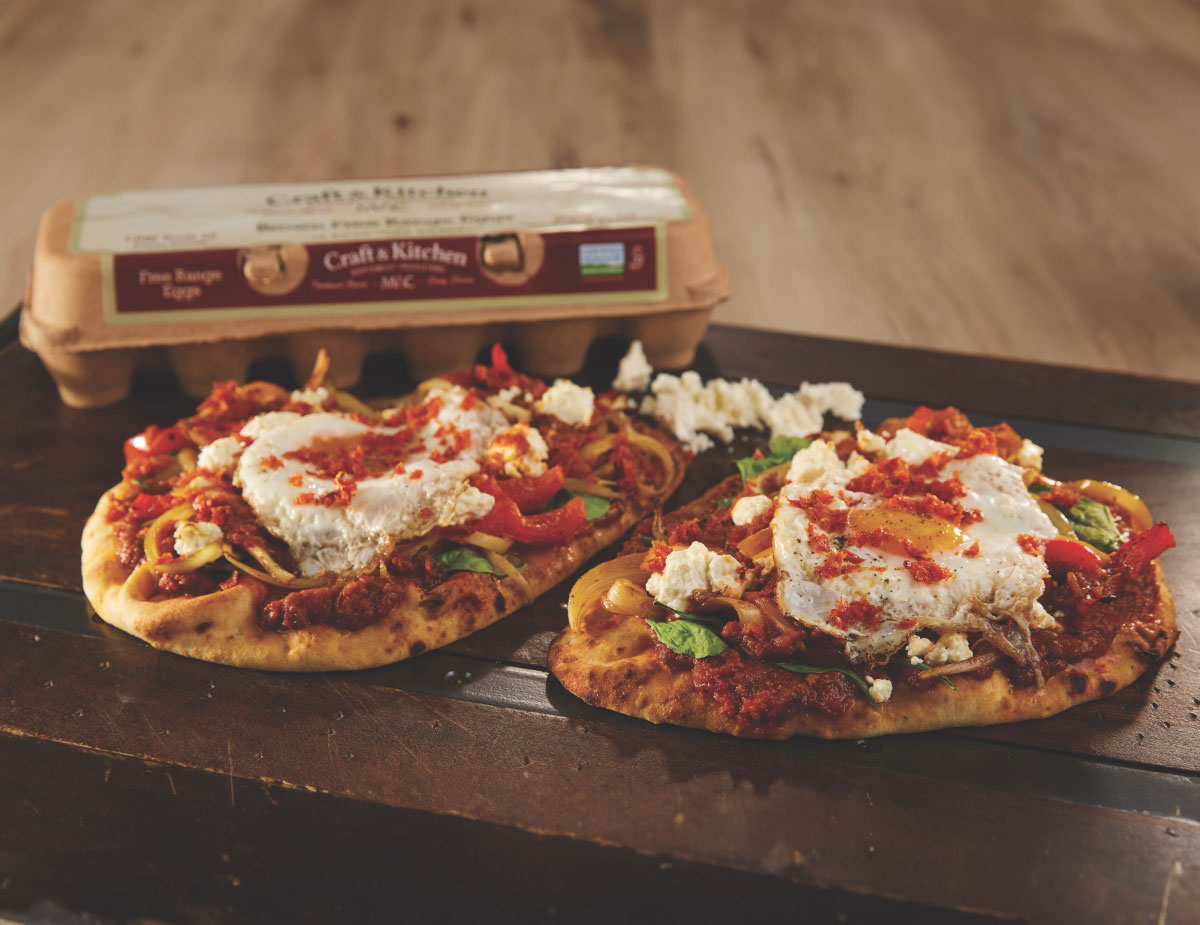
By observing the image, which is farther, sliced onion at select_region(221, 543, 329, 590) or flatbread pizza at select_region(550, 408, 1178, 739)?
sliced onion at select_region(221, 543, 329, 590)

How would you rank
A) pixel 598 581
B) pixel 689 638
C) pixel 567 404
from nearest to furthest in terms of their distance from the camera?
pixel 689 638, pixel 598 581, pixel 567 404

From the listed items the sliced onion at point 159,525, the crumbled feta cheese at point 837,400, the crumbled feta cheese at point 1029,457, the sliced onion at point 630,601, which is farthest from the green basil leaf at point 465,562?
the crumbled feta cheese at point 1029,457

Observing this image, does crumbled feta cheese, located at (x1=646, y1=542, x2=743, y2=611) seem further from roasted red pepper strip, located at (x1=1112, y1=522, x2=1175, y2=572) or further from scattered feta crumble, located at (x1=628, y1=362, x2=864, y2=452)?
roasted red pepper strip, located at (x1=1112, y1=522, x2=1175, y2=572)

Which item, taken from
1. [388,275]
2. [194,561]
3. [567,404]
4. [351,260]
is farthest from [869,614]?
[351,260]

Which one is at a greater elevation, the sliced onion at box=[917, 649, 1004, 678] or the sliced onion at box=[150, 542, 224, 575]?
the sliced onion at box=[150, 542, 224, 575]

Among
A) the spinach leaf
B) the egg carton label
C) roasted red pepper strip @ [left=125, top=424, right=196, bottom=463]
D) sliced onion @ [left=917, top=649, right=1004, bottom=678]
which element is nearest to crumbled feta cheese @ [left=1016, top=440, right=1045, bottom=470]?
the spinach leaf

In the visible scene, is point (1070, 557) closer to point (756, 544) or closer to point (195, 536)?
point (756, 544)

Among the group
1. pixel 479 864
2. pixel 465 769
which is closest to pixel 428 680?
pixel 465 769
